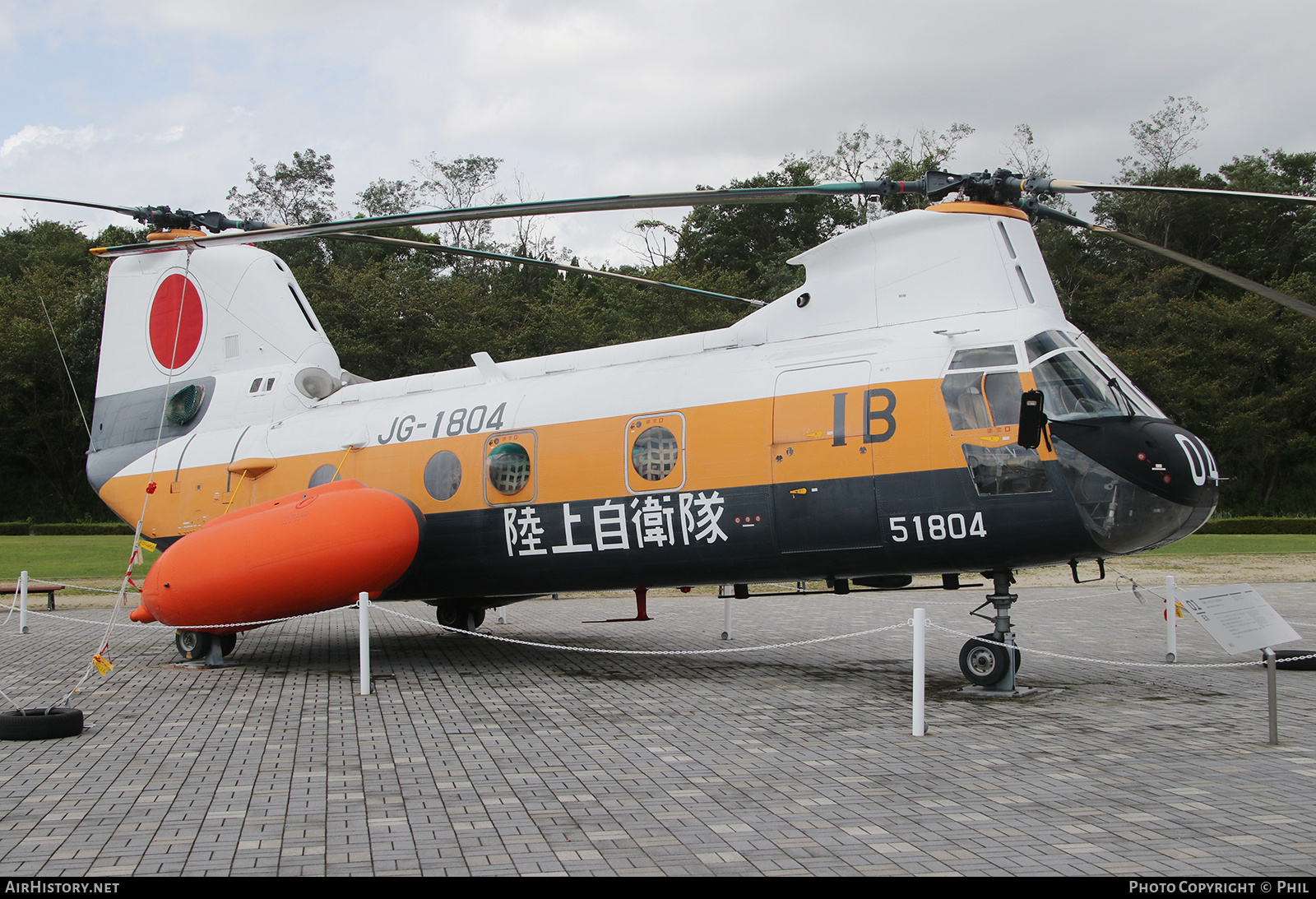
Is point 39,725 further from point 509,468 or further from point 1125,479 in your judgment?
point 1125,479

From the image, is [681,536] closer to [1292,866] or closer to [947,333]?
[947,333]

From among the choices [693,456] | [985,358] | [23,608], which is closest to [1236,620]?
[985,358]

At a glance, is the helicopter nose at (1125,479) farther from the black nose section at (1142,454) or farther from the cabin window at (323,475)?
the cabin window at (323,475)

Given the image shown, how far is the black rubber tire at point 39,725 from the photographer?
782cm

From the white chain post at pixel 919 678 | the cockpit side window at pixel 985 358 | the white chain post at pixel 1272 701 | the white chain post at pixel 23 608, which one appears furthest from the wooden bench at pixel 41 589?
the white chain post at pixel 1272 701

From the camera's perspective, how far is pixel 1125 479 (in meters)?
8.69

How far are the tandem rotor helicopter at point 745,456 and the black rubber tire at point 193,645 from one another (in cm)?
5

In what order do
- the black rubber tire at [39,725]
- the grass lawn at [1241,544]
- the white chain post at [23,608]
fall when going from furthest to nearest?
1. the grass lawn at [1241,544]
2. the white chain post at [23,608]
3. the black rubber tire at [39,725]

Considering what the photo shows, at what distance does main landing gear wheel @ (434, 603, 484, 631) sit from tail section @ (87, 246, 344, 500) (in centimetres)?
363

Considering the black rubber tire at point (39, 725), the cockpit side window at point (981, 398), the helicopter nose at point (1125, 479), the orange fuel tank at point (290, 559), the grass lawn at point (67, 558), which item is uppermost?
the cockpit side window at point (981, 398)

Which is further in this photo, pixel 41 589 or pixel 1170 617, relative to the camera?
pixel 41 589

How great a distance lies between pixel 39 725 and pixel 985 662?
27.1 feet
